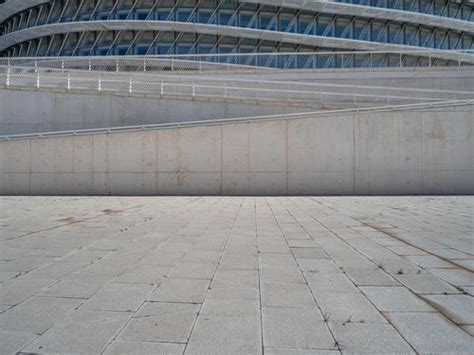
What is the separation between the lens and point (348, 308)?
3855mm

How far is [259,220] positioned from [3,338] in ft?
22.7

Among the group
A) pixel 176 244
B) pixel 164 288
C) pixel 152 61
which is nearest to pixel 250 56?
pixel 152 61

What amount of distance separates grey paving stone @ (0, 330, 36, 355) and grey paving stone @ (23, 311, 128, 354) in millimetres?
69

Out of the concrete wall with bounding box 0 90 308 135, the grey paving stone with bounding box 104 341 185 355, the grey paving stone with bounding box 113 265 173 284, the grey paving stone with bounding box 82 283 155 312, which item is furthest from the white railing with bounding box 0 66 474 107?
the grey paving stone with bounding box 104 341 185 355

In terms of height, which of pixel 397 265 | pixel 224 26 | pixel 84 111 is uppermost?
pixel 224 26

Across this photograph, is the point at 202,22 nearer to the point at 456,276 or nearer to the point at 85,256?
the point at 85,256

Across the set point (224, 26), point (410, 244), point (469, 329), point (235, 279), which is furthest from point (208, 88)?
point (469, 329)

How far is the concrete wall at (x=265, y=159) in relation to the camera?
17.2 meters

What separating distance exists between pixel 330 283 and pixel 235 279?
1.12 meters

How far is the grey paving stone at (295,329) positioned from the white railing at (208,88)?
18.6 meters

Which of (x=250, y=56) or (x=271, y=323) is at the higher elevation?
(x=250, y=56)

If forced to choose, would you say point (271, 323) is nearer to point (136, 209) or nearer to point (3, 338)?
point (3, 338)

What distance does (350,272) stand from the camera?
5090 millimetres

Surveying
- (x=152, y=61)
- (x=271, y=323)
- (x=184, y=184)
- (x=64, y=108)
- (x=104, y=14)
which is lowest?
(x=271, y=323)
